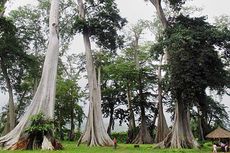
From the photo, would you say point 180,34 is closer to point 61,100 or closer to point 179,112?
point 179,112

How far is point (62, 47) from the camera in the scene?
38.1m

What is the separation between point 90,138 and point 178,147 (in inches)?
220

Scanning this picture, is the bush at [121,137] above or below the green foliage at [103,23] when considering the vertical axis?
below

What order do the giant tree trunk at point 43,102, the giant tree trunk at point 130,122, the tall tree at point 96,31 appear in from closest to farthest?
the giant tree trunk at point 43,102 → the tall tree at point 96,31 → the giant tree trunk at point 130,122

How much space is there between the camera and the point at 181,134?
23.2m

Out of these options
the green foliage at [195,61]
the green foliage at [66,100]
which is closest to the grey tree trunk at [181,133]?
the green foliage at [195,61]

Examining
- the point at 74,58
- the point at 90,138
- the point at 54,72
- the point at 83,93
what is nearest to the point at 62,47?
the point at 74,58

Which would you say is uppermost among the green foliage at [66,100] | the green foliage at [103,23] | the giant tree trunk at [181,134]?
the green foliage at [103,23]

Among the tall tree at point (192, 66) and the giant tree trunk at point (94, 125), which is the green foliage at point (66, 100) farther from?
the tall tree at point (192, 66)

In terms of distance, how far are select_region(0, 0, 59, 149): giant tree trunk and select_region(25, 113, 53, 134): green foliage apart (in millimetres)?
373

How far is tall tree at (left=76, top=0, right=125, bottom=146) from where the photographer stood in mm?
24228

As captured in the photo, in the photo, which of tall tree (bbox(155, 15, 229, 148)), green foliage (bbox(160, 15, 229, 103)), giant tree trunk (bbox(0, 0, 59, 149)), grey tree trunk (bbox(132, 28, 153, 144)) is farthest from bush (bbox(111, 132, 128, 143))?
giant tree trunk (bbox(0, 0, 59, 149))

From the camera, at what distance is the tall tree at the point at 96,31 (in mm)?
24228

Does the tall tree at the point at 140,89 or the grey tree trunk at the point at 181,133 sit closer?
the grey tree trunk at the point at 181,133
